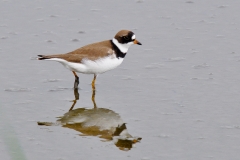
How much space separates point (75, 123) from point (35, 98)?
38.6 inches

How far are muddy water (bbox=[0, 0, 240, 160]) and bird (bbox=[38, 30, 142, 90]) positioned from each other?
33 cm

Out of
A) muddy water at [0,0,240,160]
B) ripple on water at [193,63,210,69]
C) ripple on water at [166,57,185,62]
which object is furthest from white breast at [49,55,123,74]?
ripple on water at [193,63,210,69]

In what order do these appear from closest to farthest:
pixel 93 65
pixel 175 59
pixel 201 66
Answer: pixel 93 65 → pixel 201 66 → pixel 175 59

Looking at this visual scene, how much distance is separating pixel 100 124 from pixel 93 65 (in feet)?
4.28

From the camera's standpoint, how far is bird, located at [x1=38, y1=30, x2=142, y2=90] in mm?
8984

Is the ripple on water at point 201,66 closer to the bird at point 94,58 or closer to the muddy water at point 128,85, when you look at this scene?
the muddy water at point 128,85

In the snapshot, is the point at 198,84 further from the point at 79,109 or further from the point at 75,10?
the point at 75,10

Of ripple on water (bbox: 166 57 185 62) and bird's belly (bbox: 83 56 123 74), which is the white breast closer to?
bird's belly (bbox: 83 56 123 74)

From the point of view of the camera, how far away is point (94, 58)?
909cm

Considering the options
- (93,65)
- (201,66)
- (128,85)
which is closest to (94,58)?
(93,65)

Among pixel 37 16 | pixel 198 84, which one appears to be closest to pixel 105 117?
pixel 198 84

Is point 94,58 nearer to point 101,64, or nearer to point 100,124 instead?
point 101,64

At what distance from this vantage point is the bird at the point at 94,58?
8.98m

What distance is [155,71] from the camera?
9.68 m
